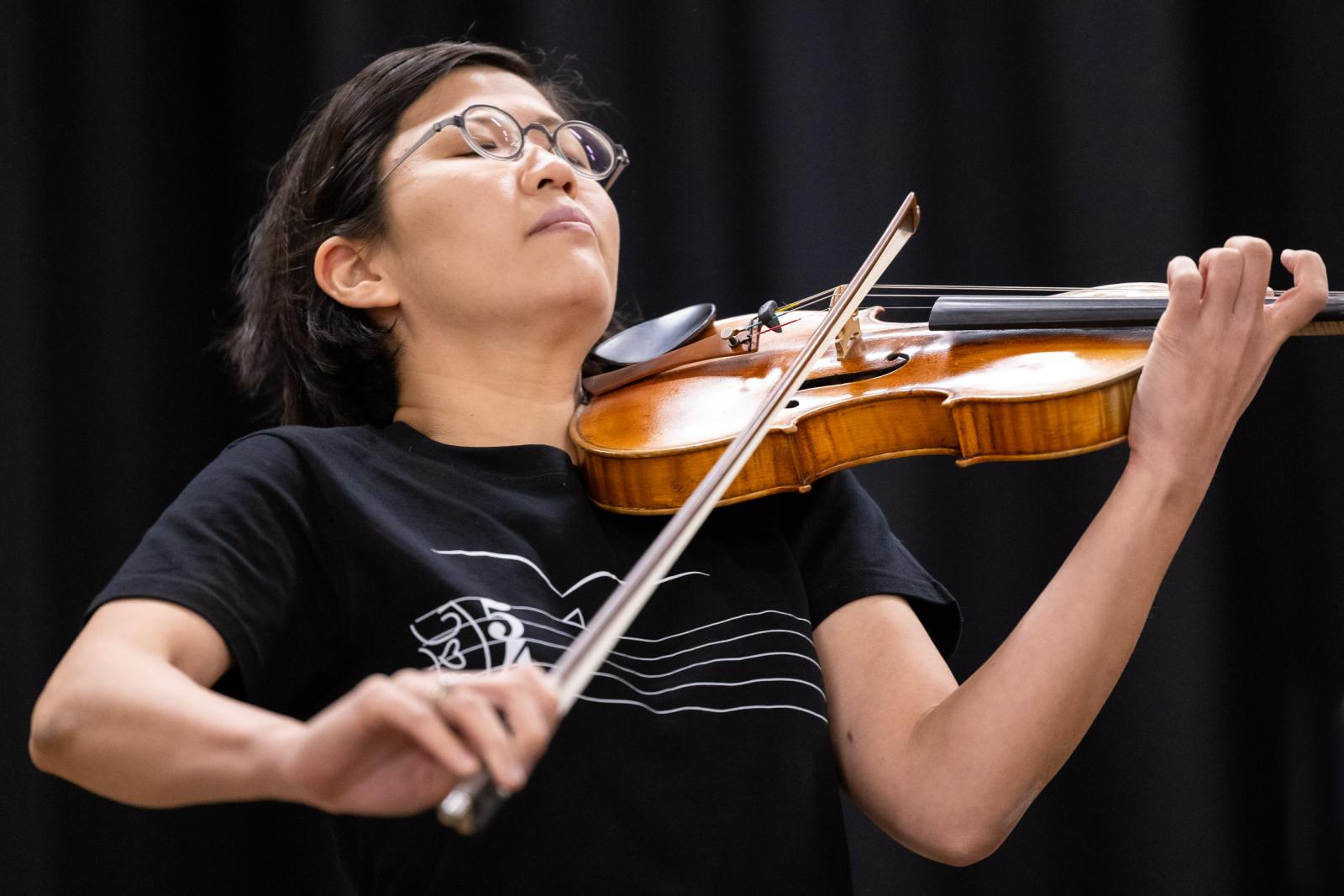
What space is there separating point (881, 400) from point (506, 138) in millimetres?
413

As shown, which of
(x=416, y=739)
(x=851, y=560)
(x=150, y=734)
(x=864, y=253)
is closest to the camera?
(x=416, y=739)

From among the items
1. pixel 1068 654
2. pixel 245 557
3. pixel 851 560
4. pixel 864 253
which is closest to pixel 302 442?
pixel 245 557

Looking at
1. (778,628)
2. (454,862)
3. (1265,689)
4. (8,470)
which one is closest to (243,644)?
(454,862)

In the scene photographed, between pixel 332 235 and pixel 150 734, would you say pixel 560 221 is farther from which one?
pixel 150 734

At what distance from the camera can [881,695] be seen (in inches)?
39.9

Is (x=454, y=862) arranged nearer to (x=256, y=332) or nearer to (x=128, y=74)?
(x=256, y=332)

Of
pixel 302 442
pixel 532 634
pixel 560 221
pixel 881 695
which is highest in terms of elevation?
pixel 560 221

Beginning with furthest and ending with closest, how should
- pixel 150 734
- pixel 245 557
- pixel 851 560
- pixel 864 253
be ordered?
pixel 864 253 → pixel 851 560 → pixel 245 557 → pixel 150 734

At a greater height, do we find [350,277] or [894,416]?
[350,277]

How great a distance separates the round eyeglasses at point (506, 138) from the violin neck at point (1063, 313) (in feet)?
1.18

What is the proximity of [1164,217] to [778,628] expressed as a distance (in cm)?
89

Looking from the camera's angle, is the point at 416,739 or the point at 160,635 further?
the point at 160,635

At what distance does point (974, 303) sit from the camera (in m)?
1.03

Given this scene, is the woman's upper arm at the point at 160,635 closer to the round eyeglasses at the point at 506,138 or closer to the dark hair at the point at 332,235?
the dark hair at the point at 332,235
